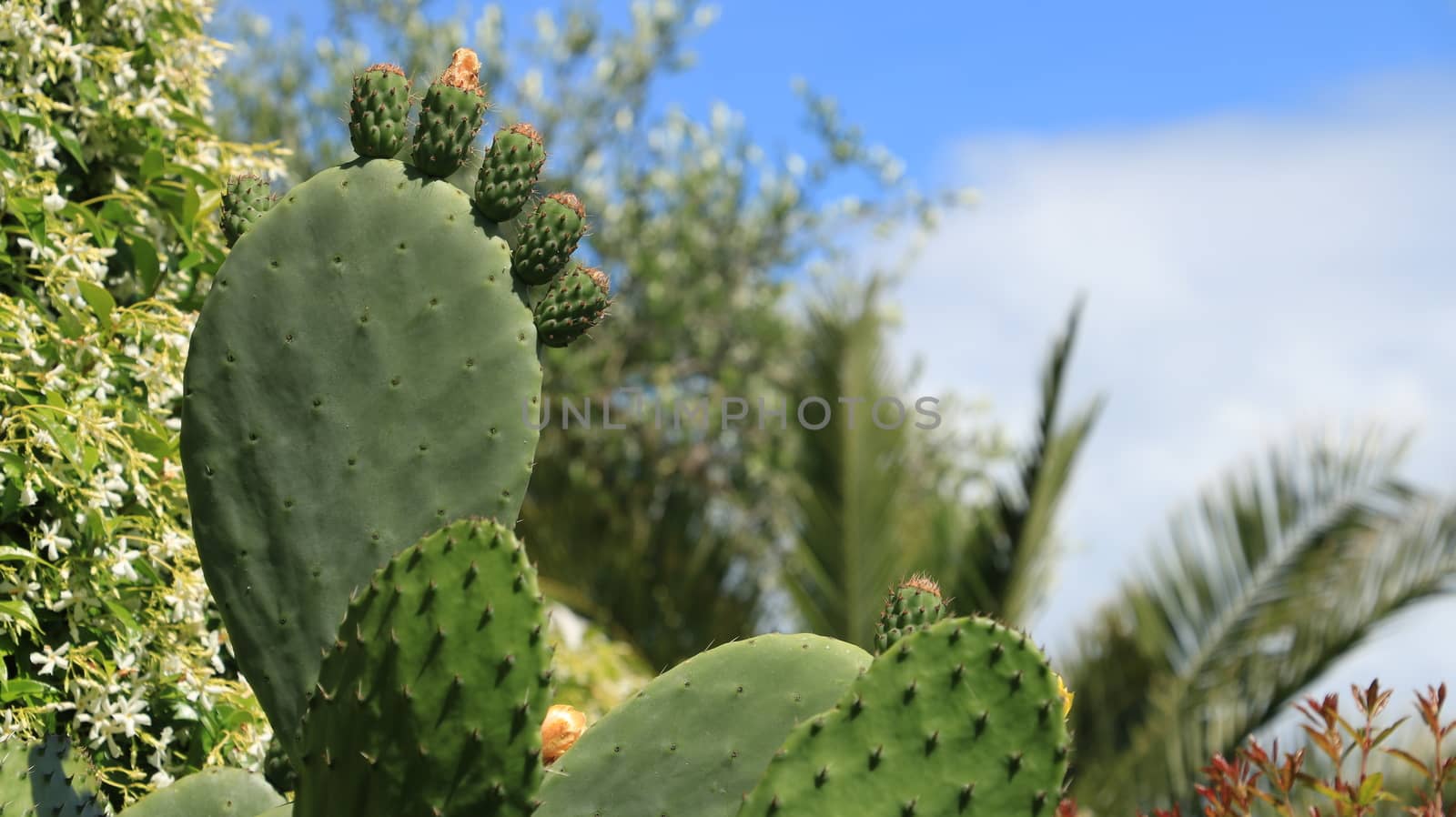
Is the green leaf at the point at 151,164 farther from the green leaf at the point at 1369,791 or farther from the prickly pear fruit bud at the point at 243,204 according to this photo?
the green leaf at the point at 1369,791

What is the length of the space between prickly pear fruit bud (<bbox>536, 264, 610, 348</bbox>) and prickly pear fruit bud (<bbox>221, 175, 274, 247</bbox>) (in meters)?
0.56

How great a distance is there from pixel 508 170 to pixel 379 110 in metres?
0.26

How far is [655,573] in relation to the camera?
26.3 feet

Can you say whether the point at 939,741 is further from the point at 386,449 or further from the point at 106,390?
the point at 106,390

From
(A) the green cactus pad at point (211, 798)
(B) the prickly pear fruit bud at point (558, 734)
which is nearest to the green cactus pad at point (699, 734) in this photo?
(B) the prickly pear fruit bud at point (558, 734)

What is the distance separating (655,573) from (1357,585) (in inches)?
146

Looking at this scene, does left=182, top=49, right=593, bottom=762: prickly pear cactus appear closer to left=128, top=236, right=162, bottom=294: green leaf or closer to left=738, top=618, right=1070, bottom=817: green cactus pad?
left=738, top=618, right=1070, bottom=817: green cactus pad

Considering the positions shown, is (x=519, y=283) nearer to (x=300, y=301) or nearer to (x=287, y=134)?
(x=300, y=301)

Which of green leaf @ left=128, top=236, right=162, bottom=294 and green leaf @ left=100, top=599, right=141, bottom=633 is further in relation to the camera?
Result: green leaf @ left=128, top=236, right=162, bottom=294

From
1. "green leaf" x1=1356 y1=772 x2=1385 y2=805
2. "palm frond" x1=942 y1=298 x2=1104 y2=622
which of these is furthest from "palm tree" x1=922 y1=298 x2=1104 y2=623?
"green leaf" x1=1356 y1=772 x2=1385 y2=805

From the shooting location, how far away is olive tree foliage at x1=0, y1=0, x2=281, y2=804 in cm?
257

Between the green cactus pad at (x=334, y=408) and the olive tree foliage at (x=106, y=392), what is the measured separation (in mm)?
475

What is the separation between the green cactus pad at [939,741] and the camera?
188 cm

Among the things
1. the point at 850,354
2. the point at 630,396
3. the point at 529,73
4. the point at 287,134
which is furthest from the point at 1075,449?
the point at 287,134
